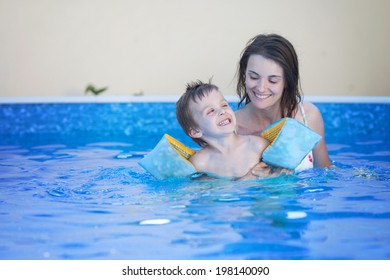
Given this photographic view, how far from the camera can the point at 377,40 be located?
8.19 metres

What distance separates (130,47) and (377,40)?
2.91m

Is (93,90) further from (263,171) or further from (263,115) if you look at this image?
(263,171)

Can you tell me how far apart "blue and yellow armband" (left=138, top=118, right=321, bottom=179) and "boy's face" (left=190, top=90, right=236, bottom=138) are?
0.81 feet

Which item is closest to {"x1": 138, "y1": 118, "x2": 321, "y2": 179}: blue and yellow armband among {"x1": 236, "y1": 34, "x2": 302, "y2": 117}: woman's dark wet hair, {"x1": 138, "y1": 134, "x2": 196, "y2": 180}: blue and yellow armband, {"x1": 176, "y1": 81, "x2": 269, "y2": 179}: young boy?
{"x1": 138, "y1": 134, "x2": 196, "y2": 180}: blue and yellow armband

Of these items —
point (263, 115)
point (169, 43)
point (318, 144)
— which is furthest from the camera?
point (169, 43)

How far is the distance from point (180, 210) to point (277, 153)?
2.71ft

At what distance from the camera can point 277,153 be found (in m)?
4.00

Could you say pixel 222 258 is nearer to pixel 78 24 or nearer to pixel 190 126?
pixel 190 126

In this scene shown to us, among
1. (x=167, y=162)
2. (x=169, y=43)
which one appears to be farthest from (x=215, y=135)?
(x=169, y=43)

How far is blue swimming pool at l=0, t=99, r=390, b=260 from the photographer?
111 inches

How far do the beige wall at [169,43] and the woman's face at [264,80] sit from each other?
12.8ft

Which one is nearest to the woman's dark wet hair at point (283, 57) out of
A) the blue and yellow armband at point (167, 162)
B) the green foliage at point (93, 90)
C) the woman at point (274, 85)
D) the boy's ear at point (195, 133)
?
the woman at point (274, 85)

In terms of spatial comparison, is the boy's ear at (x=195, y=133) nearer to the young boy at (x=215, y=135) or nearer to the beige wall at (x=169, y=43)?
the young boy at (x=215, y=135)
